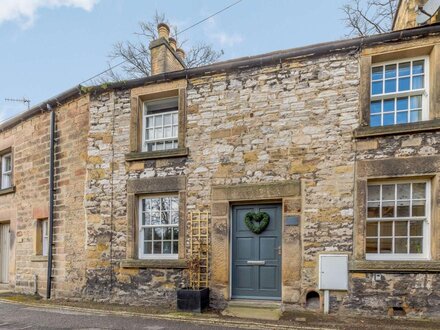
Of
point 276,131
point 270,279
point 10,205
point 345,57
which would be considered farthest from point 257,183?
point 10,205

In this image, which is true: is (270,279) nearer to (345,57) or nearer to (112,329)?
(112,329)

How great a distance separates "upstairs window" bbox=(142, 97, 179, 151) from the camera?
854 cm

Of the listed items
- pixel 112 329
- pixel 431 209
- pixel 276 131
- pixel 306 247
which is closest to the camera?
pixel 112 329

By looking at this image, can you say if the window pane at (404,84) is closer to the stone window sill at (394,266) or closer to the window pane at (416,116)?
the window pane at (416,116)

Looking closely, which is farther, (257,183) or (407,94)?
(257,183)

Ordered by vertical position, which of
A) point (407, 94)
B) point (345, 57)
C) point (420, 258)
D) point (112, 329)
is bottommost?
point (112, 329)

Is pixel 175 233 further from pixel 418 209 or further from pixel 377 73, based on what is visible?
pixel 377 73

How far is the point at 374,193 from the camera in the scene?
22.9 feet

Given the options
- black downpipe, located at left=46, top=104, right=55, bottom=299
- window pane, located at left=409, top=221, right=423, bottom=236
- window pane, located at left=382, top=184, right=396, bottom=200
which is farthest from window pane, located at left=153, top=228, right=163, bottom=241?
window pane, located at left=409, top=221, right=423, bottom=236

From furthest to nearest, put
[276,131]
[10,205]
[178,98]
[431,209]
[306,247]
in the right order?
[10,205], [178,98], [276,131], [306,247], [431,209]

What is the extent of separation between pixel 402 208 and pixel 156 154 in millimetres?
5201

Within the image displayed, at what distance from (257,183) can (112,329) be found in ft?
12.5

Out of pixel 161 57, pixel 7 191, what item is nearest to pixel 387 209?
pixel 161 57

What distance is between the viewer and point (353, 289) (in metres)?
6.71
